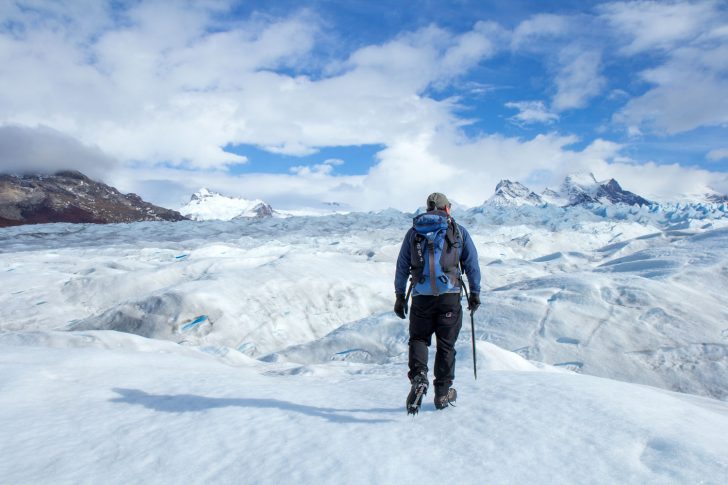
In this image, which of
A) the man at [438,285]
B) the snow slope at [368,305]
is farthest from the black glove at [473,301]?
the snow slope at [368,305]

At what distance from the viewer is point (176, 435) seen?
118 inches

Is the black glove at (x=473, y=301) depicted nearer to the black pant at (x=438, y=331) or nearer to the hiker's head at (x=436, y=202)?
the black pant at (x=438, y=331)

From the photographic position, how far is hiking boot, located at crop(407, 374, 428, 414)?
10.8 ft

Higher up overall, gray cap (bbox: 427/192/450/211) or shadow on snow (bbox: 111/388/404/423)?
gray cap (bbox: 427/192/450/211)

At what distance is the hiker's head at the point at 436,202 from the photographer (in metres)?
3.75

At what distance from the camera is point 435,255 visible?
361 centimetres

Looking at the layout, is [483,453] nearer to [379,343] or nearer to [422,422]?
[422,422]

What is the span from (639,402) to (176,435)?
3.28 meters

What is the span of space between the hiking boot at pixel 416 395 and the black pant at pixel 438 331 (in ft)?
0.33

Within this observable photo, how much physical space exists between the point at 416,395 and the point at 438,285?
84cm

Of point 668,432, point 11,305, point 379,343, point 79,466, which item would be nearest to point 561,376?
point 668,432

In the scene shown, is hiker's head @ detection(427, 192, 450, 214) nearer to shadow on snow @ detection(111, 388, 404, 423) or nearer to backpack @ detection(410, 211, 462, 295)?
backpack @ detection(410, 211, 462, 295)

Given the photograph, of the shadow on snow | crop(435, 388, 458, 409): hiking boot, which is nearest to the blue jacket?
crop(435, 388, 458, 409): hiking boot

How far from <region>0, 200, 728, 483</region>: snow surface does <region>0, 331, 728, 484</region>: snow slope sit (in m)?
0.02
